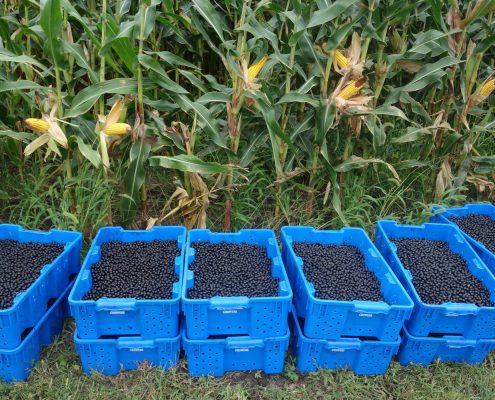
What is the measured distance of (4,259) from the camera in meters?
2.70

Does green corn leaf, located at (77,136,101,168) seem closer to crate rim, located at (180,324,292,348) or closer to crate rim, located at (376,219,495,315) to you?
crate rim, located at (180,324,292,348)

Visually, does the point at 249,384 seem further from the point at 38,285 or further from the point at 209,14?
the point at 209,14

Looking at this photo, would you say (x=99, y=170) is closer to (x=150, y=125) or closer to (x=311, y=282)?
(x=150, y=125)

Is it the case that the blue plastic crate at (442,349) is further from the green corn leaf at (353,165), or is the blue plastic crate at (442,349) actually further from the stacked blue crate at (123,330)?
the stacked blue crate at (123,330)

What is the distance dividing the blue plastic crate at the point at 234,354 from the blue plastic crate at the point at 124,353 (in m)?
0.11

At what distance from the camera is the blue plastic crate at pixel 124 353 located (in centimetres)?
242

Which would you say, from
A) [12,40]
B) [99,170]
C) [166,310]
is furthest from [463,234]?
[12,40]

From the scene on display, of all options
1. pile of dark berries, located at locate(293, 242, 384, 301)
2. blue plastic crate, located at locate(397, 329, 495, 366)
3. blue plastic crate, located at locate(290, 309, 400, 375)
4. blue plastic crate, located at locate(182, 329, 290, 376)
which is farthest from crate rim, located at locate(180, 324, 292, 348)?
blue plastic crate, located at locate(397, 329, 495, 366)

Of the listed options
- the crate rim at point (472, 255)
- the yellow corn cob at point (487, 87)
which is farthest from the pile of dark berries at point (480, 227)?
the yellow corn cob at point (487, 87)

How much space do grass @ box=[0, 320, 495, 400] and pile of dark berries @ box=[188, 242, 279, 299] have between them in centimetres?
48

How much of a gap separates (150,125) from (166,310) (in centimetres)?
127

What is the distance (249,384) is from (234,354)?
192 mm

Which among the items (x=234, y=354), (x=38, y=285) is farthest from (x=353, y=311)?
(x=38, y=285)

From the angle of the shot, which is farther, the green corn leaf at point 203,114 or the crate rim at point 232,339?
the green corn leaf at point 203,114
